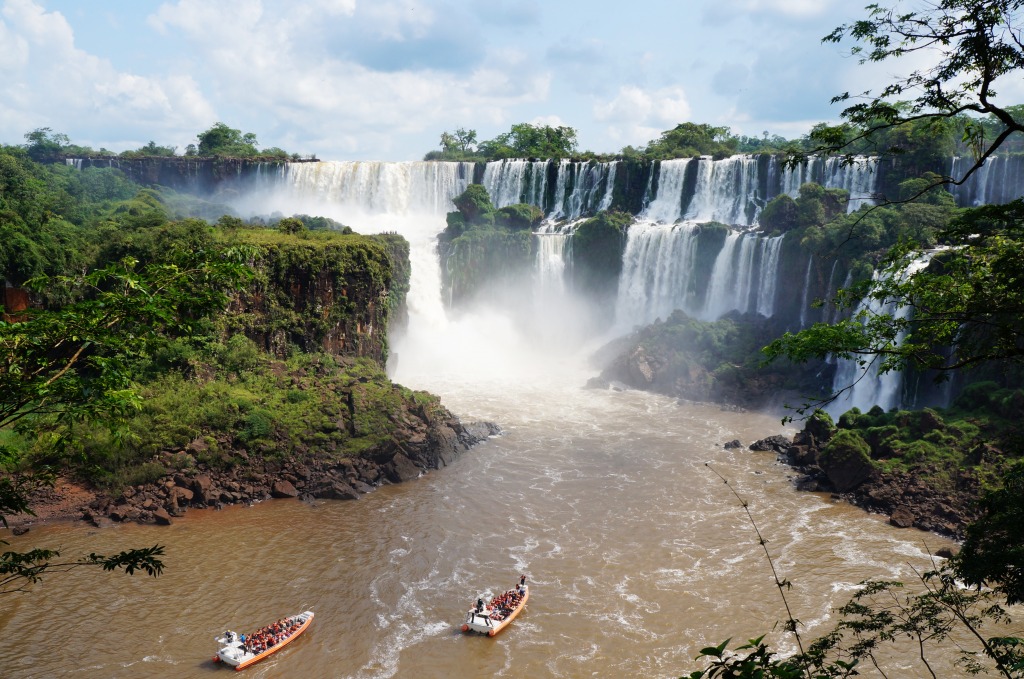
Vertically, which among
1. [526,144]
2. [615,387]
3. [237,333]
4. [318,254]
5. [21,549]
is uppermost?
[526,144]

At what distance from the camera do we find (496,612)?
1636 cm

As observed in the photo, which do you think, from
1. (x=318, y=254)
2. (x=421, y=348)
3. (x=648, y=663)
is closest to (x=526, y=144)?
(x=421, y=348)

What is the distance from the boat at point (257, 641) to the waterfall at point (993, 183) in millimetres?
40866

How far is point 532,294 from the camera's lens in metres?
49.4

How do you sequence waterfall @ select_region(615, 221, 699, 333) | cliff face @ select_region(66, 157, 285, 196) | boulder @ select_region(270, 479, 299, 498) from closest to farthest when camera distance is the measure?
boulder @ select_region(270, 479, 299, 498), waterfall @ select_region(615, 221, 699, 333), cliff face @ select_region(66, 157, 285, 196)

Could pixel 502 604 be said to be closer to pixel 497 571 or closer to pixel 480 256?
pixel 497 571

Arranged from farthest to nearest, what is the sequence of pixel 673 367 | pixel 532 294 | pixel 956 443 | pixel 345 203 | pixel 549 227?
1. pixel 345 203
2. pixel 549 227
3. pixel 532 294
4. pixel 673 367
5. pixel 956 443

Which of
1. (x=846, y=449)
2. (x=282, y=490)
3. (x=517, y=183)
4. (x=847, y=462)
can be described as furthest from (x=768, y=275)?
(x=282, y=490)

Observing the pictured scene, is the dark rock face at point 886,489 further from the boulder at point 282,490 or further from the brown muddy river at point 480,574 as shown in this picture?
the boulder at point 282,490

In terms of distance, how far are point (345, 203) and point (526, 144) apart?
23.1 m

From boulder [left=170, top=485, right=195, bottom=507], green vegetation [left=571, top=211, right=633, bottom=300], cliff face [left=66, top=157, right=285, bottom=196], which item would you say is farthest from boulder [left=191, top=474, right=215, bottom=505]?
cliff face [left=66, top=157, right=285, bottom=196]

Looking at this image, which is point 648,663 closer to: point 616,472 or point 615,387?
point 616,472

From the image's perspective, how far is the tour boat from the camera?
629 inches

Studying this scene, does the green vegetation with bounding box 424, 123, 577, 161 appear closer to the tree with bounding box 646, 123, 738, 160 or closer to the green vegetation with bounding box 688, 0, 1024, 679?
the tree with bounding box 646, 123, 738, 160
